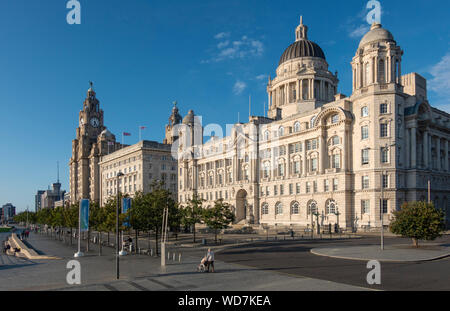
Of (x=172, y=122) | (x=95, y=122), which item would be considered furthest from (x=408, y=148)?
(x=95, y=122)

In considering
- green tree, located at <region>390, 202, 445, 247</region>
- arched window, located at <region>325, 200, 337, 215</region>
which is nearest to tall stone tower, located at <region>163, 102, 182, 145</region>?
arched window, located at <region>325, 200, 337, 215</region>

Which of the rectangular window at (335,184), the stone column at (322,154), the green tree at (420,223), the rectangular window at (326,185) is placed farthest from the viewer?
the stone column at (322,154)

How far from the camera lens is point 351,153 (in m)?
72.4

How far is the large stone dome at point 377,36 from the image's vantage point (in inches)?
2773

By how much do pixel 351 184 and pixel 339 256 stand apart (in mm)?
42249

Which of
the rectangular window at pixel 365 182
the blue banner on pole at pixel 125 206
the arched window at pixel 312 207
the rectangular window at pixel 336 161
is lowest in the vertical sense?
the arched window at pixel 312 207

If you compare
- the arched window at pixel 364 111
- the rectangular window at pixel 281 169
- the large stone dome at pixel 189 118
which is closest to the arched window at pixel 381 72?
the arched window at pixel 364 111

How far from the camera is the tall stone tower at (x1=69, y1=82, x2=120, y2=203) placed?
6471 inches

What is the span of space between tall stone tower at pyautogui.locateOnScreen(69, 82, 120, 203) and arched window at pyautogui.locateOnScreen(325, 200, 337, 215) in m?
111

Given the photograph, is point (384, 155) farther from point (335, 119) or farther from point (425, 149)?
point (335, 119)

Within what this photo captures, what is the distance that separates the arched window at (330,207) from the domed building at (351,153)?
0.65 feet

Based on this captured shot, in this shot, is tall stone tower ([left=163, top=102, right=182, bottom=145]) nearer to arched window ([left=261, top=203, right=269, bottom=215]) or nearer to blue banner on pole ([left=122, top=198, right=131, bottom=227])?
arched window ([left=261, top=203, right=269, bottom=215])

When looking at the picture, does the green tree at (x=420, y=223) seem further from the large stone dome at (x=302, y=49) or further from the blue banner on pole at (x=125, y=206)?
the large stone dome at (x=302, y=49)
